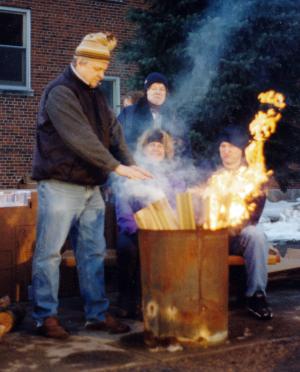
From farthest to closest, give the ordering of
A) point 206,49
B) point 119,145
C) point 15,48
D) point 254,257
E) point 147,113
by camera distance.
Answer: point 15,48
point 206,49
point 147,113
point 254,257
point 119,145

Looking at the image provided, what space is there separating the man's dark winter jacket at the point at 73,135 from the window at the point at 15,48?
9.70 meters

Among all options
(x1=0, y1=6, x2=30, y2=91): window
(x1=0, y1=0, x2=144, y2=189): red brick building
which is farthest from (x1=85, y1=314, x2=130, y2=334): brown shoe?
(x1=0, y1=6, x2=30, y2=91): window

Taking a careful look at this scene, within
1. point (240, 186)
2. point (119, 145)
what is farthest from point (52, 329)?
point (240, 186)

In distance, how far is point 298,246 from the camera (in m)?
10.5

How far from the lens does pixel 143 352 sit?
13.8 ft

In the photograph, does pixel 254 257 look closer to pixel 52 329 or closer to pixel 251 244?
pixel 251 244

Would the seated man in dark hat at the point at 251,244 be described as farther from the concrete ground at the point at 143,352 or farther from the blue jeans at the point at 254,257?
the concrete ground at the point at 143,352

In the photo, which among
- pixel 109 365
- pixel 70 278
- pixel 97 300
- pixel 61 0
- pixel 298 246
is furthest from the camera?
pixel 61 0

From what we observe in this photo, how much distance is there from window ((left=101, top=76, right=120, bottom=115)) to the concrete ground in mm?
10582

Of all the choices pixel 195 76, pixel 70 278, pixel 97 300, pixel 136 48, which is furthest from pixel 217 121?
pixel 97 300

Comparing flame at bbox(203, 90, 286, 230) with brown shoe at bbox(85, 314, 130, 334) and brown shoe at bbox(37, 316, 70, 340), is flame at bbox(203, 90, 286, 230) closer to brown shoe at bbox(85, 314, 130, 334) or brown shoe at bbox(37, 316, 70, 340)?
brown shoe at bbox(85, 314, 130, 334)

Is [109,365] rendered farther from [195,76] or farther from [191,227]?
[195,76]

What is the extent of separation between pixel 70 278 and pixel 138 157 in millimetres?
1483

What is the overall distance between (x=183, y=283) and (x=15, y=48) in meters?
11.1
